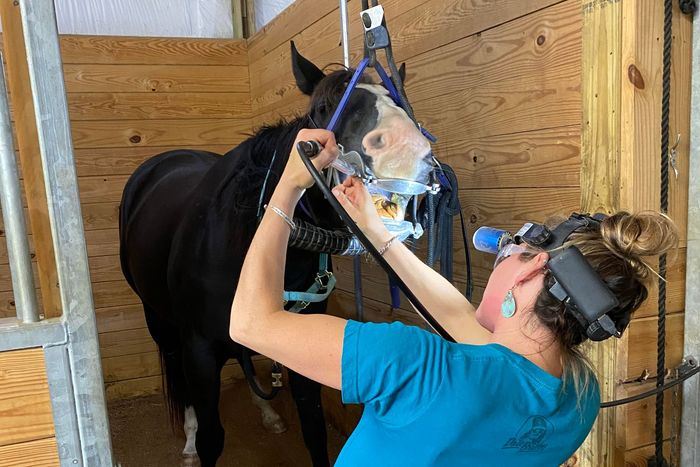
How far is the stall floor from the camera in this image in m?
2.21

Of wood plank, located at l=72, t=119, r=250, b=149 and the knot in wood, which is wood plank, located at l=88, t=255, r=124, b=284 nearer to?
wood plank, located at l=72, t=119, r=250, b=149

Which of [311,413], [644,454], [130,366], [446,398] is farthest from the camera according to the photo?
[130,366]

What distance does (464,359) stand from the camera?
2.03ft

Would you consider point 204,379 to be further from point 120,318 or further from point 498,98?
point 120,318

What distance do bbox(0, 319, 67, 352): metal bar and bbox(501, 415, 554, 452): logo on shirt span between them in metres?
0.58

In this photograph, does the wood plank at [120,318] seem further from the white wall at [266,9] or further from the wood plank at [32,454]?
the wood plank at [32,454]

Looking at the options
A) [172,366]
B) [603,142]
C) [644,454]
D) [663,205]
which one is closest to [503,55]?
[603,142]

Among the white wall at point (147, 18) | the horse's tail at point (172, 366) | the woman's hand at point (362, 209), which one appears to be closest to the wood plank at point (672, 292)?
the woman's hand at point (362, 209)

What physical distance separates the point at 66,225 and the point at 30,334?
149mm

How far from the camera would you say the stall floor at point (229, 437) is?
221 centimetres

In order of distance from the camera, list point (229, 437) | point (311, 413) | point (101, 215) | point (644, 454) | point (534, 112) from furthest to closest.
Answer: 1. point (101, 215)
2. point (229, 437)
3. point (311, 413)
4. point (534, 112)
5. point (644, 454)

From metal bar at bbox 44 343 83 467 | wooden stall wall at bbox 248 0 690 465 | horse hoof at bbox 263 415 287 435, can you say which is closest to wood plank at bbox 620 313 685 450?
wooden stall wall at bbox 248 0 690 465

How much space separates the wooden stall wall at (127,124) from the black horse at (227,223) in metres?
0.59

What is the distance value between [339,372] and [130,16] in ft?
9.00
